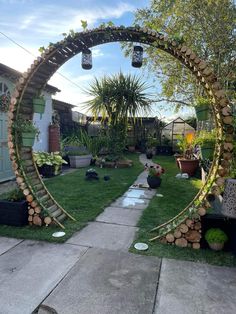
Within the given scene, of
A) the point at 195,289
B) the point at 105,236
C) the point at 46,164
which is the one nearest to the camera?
the point at 195,289

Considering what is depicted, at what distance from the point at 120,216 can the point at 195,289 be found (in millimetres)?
1878

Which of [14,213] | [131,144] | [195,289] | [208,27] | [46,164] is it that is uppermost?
[208,27]

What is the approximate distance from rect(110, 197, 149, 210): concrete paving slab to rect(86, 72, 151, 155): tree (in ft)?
13.6

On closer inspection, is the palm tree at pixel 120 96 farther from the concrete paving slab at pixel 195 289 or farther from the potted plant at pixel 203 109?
the concrete paving slab at pixel 195 289

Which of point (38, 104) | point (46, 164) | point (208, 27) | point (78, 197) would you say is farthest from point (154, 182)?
point (208, 27)

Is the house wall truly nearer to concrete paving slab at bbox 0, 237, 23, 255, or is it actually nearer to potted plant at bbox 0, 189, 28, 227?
potted plant at bbox 0, 189, 28, 227

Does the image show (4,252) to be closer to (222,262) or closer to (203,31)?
(222,262)

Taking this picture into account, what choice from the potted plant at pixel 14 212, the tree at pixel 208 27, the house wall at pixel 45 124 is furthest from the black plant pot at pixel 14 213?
the tree at pixel 208 27

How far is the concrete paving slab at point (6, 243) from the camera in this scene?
2.63 metres

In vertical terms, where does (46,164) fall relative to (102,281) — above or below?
above

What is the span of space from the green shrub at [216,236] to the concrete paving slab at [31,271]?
1.36 m

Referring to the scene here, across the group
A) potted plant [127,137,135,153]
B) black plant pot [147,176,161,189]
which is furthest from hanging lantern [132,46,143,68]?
potted plant [127,137,135,153]

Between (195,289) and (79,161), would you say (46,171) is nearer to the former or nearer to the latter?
(79,161)

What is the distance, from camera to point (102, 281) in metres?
2.09
